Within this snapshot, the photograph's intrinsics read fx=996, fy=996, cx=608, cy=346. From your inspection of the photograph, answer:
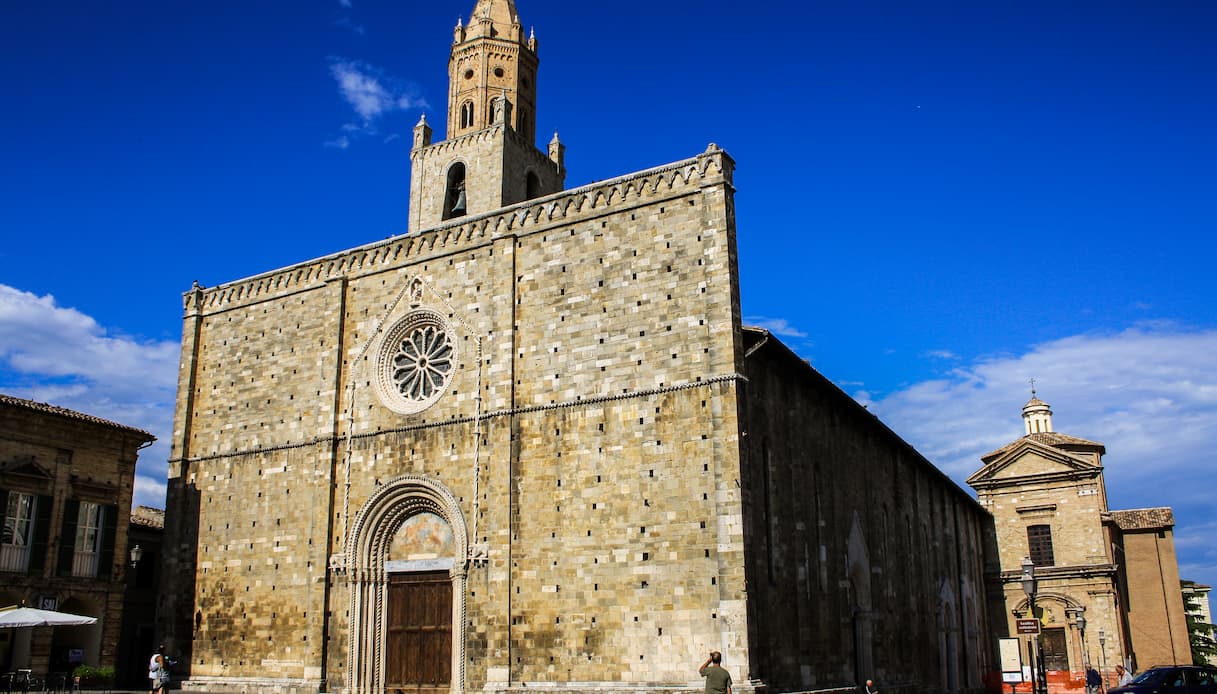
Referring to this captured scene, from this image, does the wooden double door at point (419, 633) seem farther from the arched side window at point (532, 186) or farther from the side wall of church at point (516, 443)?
the arched side window at point (532, 186)

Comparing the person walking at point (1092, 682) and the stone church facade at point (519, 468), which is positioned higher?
the stone church facade at point (519, 468)

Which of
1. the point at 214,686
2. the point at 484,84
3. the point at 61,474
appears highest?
the point at 484,84

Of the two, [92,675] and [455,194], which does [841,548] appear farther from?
[92,675]

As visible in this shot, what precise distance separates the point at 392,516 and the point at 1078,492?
31842 millimetres

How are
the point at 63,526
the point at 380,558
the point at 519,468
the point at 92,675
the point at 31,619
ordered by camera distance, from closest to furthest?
the point at 31,619
the point at 519,468
the point at 380,558
the point at 92,675
the point at 63,526

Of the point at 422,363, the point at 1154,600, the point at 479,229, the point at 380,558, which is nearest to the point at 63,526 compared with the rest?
the point at 380,558

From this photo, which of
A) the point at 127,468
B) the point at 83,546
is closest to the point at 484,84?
the point at 127,468

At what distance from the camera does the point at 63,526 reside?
2455 cm

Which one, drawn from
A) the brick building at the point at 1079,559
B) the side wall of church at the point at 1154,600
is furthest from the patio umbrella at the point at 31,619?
the side wall of church at the point at 1154,600

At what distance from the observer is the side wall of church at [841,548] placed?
2041 cm

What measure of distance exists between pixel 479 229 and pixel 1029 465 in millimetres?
30672

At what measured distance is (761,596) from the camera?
63.3 feet

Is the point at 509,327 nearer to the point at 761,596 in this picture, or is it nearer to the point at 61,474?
the point at 761,596

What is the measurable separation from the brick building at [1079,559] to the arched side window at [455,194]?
84.5ft
